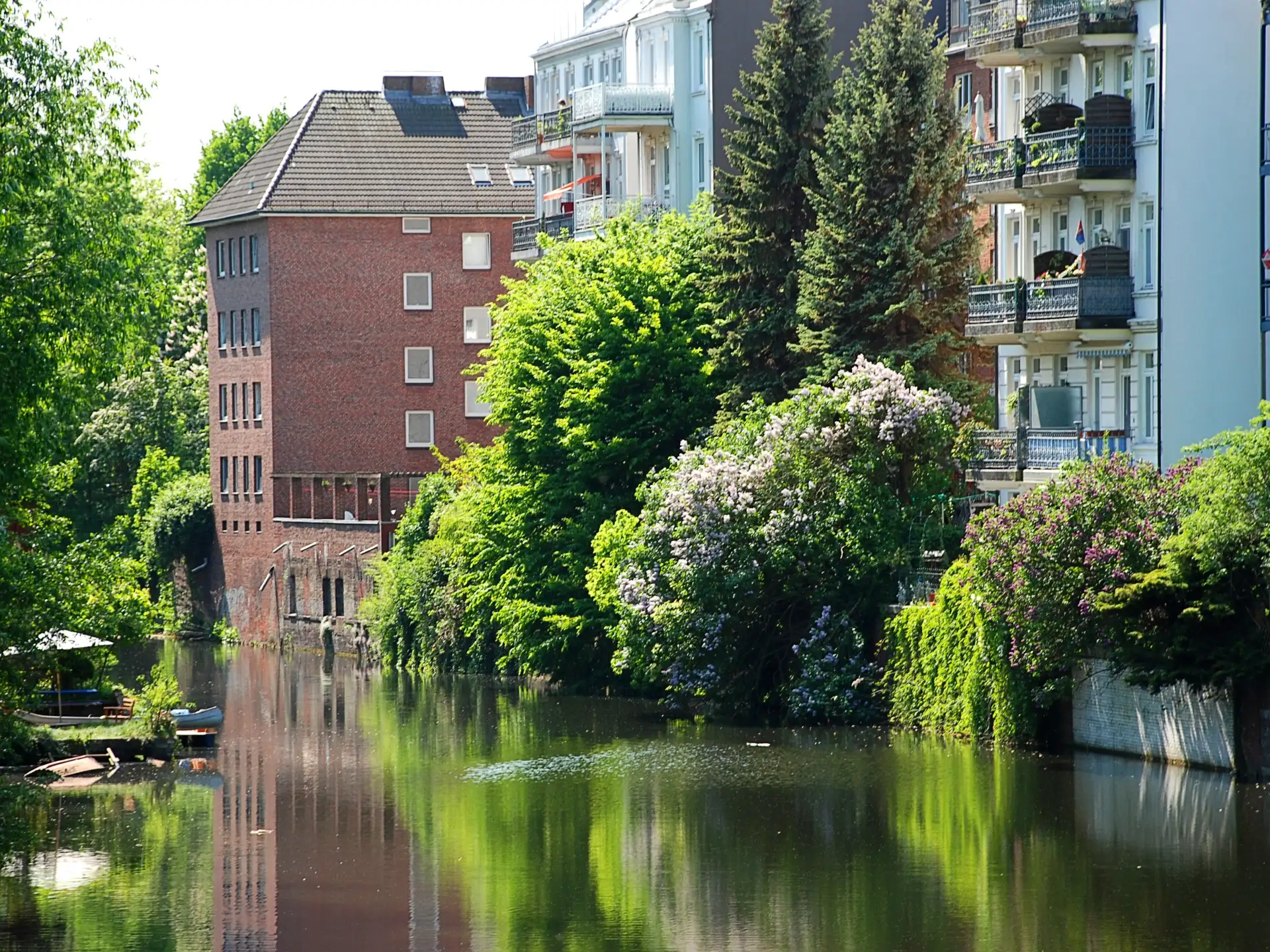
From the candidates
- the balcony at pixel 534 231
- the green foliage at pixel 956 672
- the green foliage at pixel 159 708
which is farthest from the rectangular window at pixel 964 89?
the green foliage at pixel 159 708

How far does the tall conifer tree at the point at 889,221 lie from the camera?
179 ft

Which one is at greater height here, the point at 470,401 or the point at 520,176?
the point at 520,176

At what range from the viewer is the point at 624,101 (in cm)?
7206

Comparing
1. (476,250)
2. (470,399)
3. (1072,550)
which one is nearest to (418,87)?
(476,250)

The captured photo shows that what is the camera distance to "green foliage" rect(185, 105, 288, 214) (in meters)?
126

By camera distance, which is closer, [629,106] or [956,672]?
[956,672]

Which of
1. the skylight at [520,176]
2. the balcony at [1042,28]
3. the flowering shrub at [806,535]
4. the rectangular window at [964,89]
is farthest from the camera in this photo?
the skylight at [520,176]

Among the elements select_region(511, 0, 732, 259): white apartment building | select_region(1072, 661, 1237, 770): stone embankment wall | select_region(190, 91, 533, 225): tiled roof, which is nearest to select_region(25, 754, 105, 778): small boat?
select_region(1072, 661, 1237, 770): stone embankment wall

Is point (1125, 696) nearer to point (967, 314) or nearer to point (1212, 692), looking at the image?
point (1212, 692)

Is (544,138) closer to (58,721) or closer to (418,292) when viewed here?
(418,292)

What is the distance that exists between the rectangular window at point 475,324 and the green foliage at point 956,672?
42.3 m

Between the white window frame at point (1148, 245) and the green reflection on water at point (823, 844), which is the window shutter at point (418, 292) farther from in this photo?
the white window frame at point (1148, 245)

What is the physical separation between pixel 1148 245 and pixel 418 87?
49.7m

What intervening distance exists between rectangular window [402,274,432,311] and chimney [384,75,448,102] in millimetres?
7981
